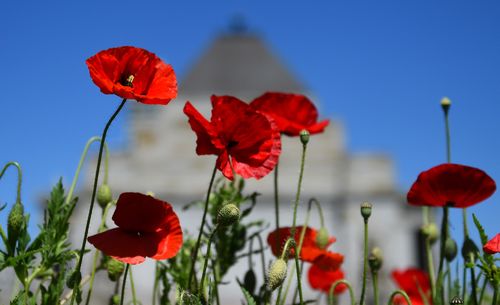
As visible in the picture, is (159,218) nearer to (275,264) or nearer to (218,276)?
(275,264)

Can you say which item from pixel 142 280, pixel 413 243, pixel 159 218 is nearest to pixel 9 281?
pixel 159 218

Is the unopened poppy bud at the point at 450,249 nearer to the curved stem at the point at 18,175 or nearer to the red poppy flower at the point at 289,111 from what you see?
the red poppy flower at the point at 289,111

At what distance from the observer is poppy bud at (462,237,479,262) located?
0.70 meters

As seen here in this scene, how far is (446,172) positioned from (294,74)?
14702 millimetres

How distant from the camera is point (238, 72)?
15586mm

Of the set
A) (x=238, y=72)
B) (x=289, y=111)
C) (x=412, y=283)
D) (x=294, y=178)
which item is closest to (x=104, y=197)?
(x=289, y=111)

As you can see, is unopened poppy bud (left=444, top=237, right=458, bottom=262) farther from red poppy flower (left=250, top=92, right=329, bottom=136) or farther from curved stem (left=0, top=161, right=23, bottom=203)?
curved stem (left=0, top=161, right=23, bottom=203)

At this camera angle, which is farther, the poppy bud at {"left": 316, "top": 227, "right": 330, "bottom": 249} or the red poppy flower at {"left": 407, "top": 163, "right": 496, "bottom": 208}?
the poppy bud at {"left": 316, "top": 227, "right": 330, "bottom": 249}

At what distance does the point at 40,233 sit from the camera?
66cm

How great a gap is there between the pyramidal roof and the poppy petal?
45.7ft

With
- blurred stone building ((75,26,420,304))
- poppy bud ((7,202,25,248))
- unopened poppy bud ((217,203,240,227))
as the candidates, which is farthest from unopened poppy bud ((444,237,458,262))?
blurred stone building ((75,26,420,304))

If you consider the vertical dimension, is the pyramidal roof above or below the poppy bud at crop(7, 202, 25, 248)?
above

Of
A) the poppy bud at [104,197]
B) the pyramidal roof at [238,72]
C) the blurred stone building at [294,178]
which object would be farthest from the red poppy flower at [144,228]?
the pyramidal roof at [238,72]

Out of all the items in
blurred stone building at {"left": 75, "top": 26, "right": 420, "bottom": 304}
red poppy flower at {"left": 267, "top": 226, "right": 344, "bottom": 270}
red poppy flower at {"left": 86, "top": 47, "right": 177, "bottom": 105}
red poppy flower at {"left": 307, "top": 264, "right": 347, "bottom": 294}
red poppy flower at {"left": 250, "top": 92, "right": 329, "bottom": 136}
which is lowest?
red poppy flower at {"left": 307, "top": 264, "right": 347, "bottom": 294}
